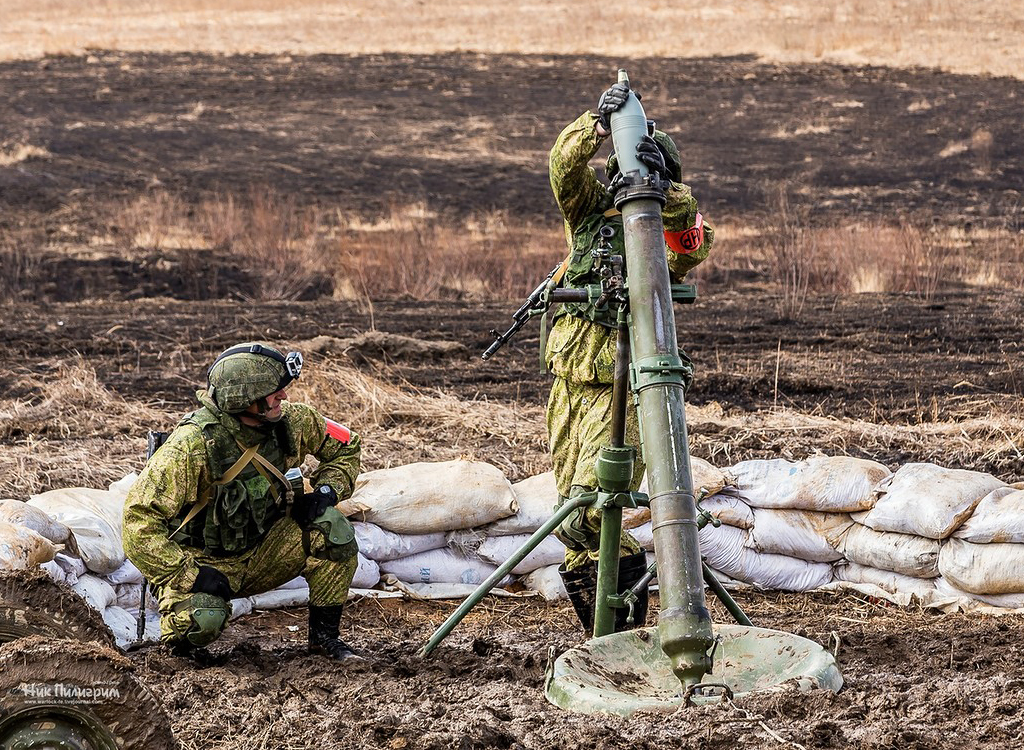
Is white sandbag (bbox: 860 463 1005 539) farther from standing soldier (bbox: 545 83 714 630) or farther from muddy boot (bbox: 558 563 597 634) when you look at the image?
muddy boot (bbox: 558 563 597 634)

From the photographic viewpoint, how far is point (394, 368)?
9320 mm

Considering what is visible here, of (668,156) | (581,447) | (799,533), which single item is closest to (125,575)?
(581,447)

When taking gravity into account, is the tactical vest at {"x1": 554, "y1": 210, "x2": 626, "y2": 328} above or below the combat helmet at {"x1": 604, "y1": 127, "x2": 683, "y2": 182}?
below

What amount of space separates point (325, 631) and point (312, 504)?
0.46 meters

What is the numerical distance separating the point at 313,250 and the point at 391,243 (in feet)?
3.76

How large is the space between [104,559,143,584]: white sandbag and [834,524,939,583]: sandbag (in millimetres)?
2960

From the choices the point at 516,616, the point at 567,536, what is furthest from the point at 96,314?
the point at 567,536

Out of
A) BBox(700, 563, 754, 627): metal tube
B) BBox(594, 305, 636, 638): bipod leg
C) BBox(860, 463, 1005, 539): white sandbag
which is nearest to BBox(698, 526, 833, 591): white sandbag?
BBox(860, 463, 1005, 539): white sandbag

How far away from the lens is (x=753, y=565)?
19.4 ft

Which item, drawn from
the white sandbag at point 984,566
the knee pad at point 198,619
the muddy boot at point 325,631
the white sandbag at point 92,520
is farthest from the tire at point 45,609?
the white sandbag at point 984,566

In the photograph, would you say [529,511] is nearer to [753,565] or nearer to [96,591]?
[753,565]

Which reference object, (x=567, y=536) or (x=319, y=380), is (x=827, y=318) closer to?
(x=319, y=380)

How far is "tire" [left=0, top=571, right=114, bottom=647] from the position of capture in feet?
12.6

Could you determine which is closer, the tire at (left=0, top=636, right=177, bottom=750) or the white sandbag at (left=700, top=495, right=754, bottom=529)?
the tire at (left=0, top=636, right=177, bottom=750)
